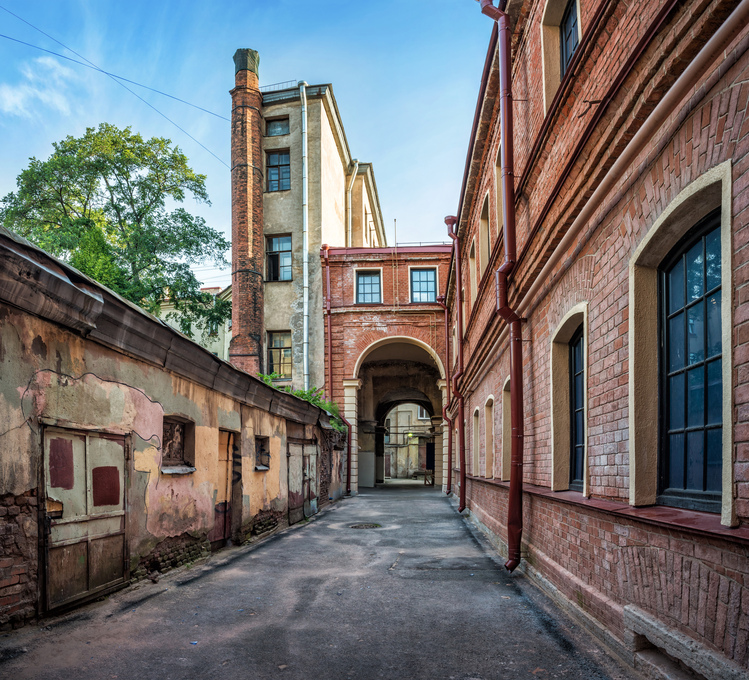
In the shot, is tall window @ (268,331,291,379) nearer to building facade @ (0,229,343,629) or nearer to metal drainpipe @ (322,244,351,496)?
metal drainpipe @ (322,244,351,496)

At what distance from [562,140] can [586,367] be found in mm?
2131

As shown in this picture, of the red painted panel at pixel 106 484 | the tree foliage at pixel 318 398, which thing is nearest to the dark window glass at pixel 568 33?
the red painted panel at pixel 106 484

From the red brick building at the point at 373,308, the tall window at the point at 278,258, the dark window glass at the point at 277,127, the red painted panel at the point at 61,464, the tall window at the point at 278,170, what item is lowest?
the red painted panel at the point at 61,464

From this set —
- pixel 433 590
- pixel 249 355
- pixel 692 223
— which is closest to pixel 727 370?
pixel 692 223

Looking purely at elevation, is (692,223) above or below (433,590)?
above

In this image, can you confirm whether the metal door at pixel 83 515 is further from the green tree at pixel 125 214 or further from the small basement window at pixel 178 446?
the green tree at pixel 125 214

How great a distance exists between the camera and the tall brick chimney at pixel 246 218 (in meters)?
23.1

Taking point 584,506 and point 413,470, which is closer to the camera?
point 584,506

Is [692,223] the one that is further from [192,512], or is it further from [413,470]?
[413,470]

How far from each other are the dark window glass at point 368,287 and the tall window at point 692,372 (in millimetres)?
20538

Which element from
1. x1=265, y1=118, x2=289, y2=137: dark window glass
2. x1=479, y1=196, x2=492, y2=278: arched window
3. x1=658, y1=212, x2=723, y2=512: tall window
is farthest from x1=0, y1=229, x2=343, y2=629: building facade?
x1=265, y1=118, x2=289, y2=137: dark window glass

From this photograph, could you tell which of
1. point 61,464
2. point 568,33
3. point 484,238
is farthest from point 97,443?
point 484,238

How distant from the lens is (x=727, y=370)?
2.91 m

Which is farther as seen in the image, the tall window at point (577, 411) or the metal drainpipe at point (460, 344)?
the metal drainpipe at point (460, 344)
